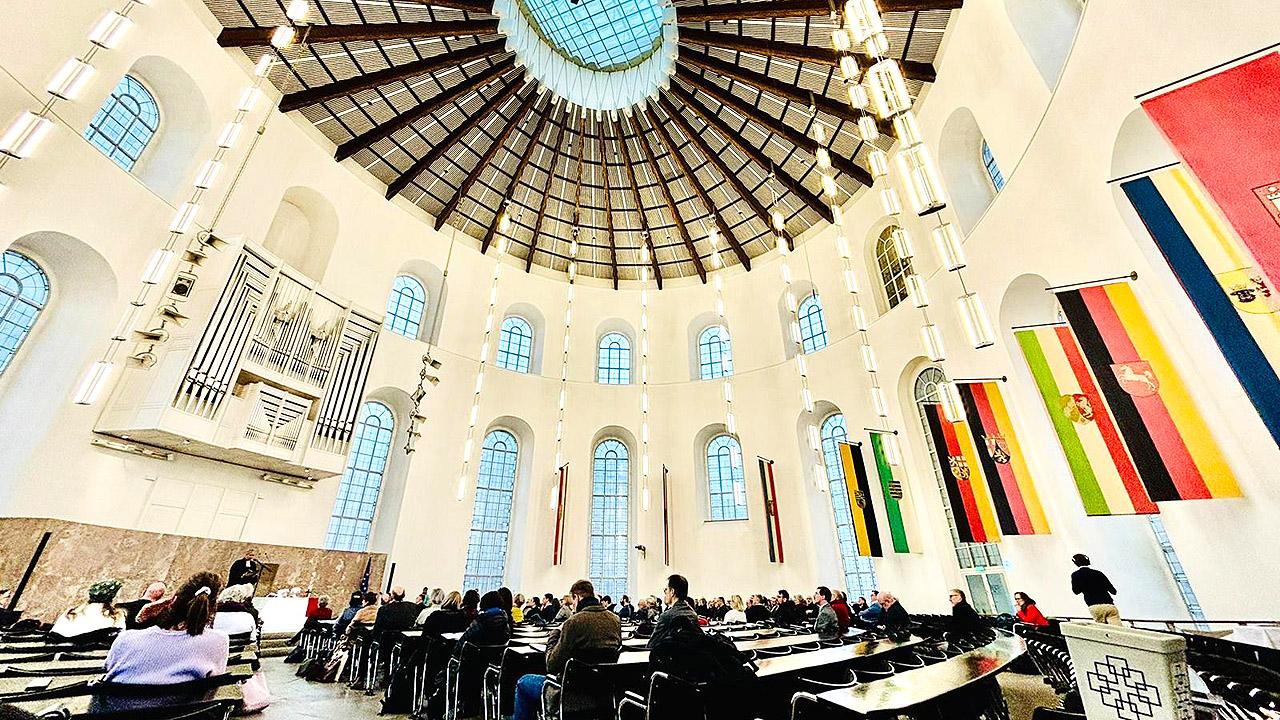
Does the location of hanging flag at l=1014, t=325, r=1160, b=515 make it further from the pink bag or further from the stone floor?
the pink bag

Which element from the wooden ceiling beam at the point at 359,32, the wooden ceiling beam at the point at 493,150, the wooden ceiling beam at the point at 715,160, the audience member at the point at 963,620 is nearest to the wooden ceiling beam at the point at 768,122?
the wooden ceiling beam at the point at 715,160

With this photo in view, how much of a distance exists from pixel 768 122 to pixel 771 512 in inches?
387

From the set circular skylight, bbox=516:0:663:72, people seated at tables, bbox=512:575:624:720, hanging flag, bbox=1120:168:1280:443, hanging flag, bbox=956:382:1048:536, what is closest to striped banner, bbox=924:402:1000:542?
hanging flag, bbox=956:382:1048:536

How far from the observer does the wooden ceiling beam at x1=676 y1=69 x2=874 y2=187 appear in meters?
12.1

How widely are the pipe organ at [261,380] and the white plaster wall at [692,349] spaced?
0.66 metres

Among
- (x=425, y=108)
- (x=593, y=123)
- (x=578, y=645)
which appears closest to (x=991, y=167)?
(x=593, y=123)

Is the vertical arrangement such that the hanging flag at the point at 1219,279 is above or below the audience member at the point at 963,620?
above

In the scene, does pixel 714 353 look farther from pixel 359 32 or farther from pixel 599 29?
pixel 359 32

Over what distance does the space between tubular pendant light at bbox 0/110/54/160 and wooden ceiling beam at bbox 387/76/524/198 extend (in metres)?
8.01

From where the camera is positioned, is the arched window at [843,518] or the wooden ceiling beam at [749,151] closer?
the arched window at [843,518]

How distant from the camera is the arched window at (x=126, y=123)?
30.2ft

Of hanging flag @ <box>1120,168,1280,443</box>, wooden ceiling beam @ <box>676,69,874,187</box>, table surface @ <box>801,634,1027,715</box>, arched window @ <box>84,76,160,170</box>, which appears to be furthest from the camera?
wooden ceiling beam @ <box>676,69,874,187</box>

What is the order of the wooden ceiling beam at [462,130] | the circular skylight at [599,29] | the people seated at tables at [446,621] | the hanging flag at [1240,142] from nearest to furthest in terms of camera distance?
1. the hanging flag at [1240,142]
2. the people seated at tables at [446,621]
3. the circular skylight at [599,29]
4. the wooden ceiling beam at [462,130]

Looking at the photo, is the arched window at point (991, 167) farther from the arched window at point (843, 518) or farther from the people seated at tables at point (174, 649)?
the people seated at tables at point (174, 649)
